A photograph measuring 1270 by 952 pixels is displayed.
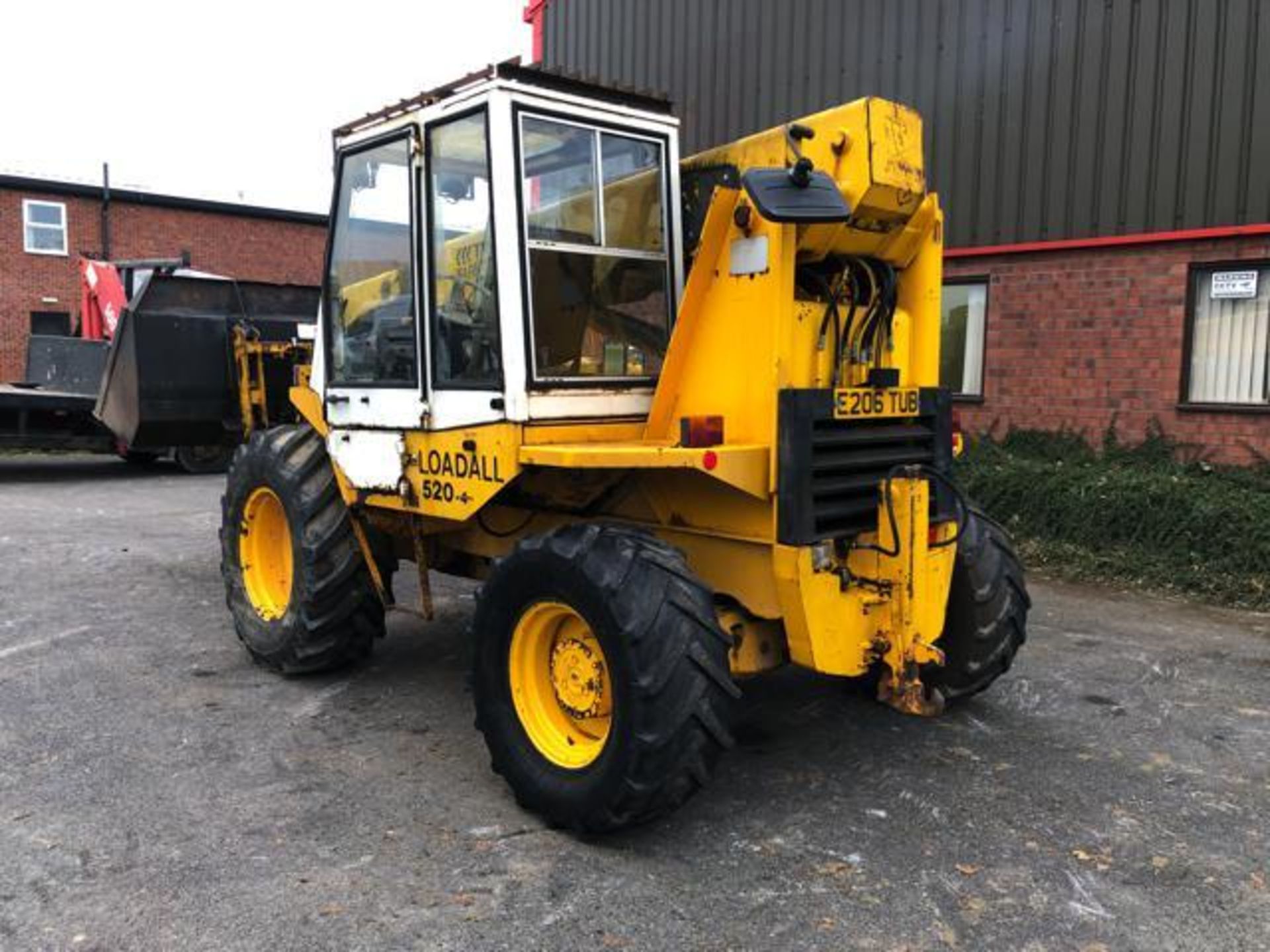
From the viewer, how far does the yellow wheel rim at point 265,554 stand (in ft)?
18.3

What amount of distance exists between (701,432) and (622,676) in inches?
34.8

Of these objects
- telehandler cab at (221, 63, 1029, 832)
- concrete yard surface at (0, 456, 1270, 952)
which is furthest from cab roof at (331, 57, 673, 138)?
concrete yard surface at (0, 456, 1270, 952)

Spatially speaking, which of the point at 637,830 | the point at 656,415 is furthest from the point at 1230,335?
the point at 637,830

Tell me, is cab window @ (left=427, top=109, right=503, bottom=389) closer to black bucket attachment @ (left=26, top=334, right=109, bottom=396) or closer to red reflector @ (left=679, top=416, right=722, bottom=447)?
red reflector @ (left=679, top=416, right=722, bottom=447)

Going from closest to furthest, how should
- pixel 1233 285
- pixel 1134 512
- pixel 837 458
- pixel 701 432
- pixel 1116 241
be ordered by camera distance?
pixel 701 432 < pixel 837 458 < pixel 1134 512 < pixel 1233 285 < pixel 1116 241

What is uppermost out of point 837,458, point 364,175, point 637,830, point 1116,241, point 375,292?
point 1116,241

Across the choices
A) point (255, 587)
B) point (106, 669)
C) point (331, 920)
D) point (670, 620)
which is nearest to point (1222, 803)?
point (670, 620)

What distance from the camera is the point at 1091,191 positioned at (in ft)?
29.2

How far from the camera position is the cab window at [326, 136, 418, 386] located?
4438mm

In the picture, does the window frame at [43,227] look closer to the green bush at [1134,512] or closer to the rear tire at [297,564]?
the rear tire at [297,564]

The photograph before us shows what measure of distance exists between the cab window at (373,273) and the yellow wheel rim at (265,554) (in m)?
1.06

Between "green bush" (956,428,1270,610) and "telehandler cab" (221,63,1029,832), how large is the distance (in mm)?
3663

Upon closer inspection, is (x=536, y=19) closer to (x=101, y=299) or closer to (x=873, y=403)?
(x=101, y=299)

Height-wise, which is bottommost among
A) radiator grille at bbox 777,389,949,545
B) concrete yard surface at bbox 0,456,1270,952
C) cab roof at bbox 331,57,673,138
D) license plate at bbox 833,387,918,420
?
concrete yard surface at bbox 0,456,1270,952
